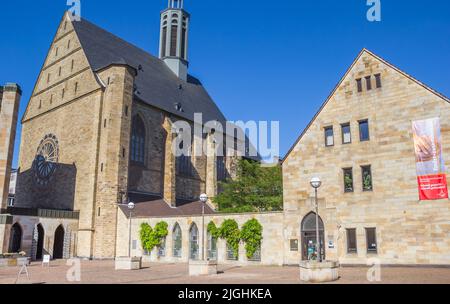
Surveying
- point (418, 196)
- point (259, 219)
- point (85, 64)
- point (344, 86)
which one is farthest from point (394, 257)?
point (85, 64)

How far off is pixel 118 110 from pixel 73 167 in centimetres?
683

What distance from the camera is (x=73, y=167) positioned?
117 feet

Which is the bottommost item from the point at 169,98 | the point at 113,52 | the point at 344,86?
the point at 344,86

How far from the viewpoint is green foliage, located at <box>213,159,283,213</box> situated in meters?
34.6

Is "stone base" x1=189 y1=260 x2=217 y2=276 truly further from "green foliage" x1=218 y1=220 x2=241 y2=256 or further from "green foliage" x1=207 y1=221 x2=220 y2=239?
"green foliage" x1=207 y1=221 x2=220 y2=239

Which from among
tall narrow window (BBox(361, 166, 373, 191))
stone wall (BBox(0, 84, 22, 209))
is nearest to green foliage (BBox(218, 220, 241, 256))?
tall narrow window (BBox(361, 166, 373, 191))

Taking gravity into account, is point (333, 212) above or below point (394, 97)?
below

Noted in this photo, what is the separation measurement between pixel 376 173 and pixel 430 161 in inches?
101

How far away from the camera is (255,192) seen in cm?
3653

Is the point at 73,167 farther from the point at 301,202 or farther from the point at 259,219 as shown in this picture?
the point at 301,202

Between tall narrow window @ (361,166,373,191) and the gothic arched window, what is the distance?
2232cm

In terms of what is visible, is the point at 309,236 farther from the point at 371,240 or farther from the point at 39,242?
the point at 39,242

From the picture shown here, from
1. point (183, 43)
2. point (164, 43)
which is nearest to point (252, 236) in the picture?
point (164, 43)

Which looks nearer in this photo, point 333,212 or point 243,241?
point 333,212
